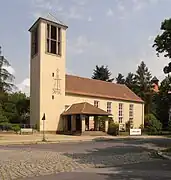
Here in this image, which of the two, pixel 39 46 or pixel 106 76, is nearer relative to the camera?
pixel 39 46

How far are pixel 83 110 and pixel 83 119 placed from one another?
4.09 ft

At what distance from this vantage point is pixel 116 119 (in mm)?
60219

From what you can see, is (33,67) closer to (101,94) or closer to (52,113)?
(52,113)

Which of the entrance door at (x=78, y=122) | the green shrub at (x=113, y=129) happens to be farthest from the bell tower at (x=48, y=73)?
the green shrub at (x=113, y=129)

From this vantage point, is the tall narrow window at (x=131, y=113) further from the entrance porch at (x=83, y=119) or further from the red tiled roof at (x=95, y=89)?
the entrance porch at (x=83, y=119)

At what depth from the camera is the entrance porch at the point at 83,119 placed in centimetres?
4878

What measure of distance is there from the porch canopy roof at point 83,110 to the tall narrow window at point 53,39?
8.29 metres

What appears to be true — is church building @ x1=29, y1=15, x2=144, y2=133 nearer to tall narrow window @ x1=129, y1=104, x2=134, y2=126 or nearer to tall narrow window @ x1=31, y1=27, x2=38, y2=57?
tall narrow window @ x1=31, y1=27, x2=38, y2=57

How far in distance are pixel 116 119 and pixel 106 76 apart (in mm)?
27471

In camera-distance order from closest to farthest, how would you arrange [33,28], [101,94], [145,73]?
[33,28], [101,94], [145,73]

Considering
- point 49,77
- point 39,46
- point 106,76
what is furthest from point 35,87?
point 106,76

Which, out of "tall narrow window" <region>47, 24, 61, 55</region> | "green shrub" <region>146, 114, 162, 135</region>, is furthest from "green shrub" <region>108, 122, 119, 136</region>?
"tall narrow window" <region>47, 24, 61, 55</region>

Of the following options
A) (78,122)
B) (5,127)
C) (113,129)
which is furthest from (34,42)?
(113,129)

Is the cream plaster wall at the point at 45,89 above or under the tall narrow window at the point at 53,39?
under
